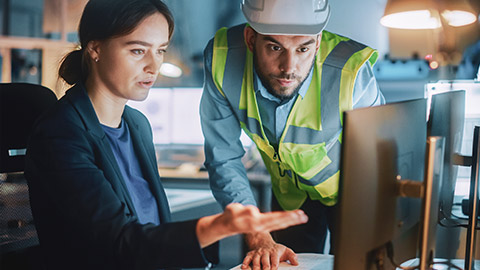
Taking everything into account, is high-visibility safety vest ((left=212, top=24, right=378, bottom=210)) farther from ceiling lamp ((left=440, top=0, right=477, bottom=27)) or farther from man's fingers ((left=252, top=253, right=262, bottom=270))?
ceiling lamp ((left=440, top=0, right=477, bottom=27))

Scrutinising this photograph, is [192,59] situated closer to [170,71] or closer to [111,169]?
[170,71]

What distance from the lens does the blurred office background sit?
10.4ft

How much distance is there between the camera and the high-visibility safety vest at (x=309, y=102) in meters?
1.69

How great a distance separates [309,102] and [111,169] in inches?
29.3

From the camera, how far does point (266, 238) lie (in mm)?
1442

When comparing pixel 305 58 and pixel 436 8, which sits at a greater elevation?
pixel 436 8

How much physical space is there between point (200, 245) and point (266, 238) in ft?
1.61

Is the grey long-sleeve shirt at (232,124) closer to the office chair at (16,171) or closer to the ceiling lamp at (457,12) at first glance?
the office chair at (16,171)

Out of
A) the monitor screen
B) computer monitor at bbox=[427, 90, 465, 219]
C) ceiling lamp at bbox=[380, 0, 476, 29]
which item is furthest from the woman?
the monitor screen

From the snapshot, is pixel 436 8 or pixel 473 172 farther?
pixel 436 8

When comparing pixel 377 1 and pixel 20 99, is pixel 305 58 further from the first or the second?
A: pixel 377 1

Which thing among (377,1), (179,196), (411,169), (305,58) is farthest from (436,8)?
(411,169)

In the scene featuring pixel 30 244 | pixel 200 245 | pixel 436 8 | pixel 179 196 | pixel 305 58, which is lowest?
pixel 179 196

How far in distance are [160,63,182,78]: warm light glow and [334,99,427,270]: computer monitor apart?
9.69 feet
